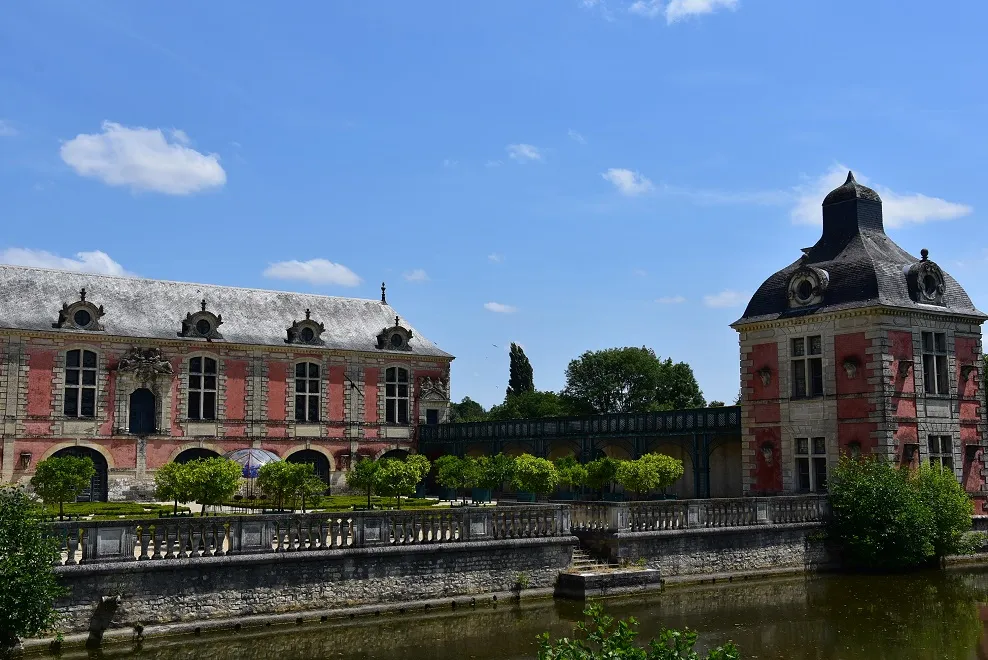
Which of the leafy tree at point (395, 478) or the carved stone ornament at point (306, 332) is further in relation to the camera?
the carved stone ornament at point (306, 332)

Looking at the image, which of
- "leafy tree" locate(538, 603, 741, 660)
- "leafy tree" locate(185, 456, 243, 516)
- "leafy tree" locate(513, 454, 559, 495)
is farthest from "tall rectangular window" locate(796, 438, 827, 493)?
"leafy tree" locate(538, 603, 741, 660)

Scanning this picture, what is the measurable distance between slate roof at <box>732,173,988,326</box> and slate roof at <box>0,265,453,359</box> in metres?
16.5

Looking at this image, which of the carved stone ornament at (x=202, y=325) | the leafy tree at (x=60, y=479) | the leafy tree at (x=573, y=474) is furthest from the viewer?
the carved stone ornament at (x=202, y=325)

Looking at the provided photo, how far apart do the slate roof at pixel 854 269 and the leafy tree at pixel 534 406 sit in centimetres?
3595

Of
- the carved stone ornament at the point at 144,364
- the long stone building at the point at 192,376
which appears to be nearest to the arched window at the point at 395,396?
the long stone building at the point at 192,376

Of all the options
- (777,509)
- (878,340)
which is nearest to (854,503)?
→ (777,509)

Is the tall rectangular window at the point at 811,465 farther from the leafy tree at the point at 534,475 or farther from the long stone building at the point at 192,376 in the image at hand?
the long stone building at the point at 192,376

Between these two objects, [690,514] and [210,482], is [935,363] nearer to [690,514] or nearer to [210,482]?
[690,514]

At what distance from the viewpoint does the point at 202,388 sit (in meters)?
34.5

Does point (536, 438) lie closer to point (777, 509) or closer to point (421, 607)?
point (777, 509)

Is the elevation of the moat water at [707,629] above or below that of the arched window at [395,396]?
Result: below

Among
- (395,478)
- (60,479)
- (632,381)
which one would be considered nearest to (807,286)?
(395,478)

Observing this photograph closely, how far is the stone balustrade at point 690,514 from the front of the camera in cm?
1916

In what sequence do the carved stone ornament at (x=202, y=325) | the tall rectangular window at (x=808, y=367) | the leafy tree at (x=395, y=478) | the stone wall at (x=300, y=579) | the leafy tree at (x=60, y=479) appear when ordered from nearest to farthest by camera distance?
the stone wall at (x=300, y=579) < the leafy tree at (x=60, y=479) < the leafy tree at (x=395, y=478) < the tall rectangular window at (x=808, y=367) < the carved stone ornament at (x=202, y=325)
